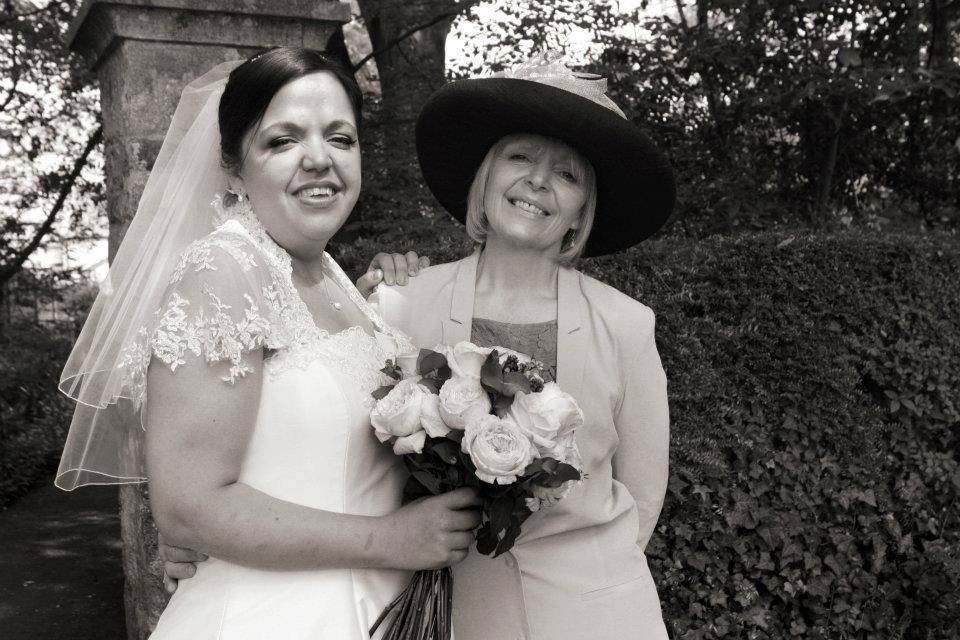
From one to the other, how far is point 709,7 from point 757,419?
299 centimetres

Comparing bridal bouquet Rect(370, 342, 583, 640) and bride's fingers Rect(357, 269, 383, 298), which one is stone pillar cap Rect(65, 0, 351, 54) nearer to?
bride's fingers Rect(357, 269, 383, 298)

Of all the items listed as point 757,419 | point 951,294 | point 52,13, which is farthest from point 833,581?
point 52,13

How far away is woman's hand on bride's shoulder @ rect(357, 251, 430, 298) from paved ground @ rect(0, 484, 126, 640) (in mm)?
2725

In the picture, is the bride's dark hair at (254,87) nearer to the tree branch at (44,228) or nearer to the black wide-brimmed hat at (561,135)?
the black wide-brimmed hat at (561,135)

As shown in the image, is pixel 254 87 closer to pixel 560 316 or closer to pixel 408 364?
pixel 408 364

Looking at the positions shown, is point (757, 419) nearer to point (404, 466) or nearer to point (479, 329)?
point (479, 329)

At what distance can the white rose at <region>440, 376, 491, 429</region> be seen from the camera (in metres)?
1.96

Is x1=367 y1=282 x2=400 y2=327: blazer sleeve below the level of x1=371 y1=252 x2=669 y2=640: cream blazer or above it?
above

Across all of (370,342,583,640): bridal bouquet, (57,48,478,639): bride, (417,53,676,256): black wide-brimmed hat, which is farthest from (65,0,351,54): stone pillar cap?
(370,342,583,640): bridal bouquet

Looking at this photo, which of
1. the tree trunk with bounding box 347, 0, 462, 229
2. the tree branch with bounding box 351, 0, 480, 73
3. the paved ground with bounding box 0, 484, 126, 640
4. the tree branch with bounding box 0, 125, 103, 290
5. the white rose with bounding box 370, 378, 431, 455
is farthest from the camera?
the tree branch with bounding box 0, 125, 103, 290

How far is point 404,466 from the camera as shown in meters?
2.27

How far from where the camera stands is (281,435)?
2018 millimetres

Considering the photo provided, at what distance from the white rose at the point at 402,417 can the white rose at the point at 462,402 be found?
60mm

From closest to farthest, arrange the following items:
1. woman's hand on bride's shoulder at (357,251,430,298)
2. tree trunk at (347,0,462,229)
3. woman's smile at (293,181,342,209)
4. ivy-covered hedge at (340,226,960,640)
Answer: woman's smile at (293,181,342,209), woman's hand on bride's shoulder at (357,251,430,298), ivy-covered hedge at (340,226,960,640), tree trunk at (347,0,462,229)
